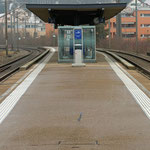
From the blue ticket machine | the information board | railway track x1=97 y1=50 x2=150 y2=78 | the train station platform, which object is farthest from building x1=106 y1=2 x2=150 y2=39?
the train station platform

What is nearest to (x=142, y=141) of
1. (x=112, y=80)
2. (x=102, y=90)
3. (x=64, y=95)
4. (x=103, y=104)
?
(x=103, y=104)

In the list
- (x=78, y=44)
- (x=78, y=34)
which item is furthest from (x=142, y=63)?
(x=78, y=34)

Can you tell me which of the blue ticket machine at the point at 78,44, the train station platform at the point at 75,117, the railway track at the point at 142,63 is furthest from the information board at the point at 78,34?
the train station platform at the point at 75,117

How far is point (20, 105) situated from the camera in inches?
422

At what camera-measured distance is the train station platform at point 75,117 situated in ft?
23.1

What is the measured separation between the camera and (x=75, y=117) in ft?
29.8

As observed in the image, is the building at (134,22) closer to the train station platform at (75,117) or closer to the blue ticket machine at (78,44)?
the blue ticket machine at (78,44)

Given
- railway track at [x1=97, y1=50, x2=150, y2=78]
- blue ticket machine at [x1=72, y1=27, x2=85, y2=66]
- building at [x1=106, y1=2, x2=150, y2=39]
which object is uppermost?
building at [x1=106, y1=2, x2=150, y2=39]

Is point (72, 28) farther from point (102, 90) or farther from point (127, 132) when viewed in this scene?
point (127, 132)

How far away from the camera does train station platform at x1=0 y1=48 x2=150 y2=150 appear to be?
23.1ft

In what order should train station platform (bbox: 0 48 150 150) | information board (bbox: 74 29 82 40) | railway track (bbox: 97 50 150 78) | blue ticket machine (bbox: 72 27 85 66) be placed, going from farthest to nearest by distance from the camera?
information board (bbox: 74 29 82 40) → blue ticket machine (bbox: 72 27 85 66) → railway track (bbox: 97 50 150 78) → train station platform (bbox: 0 48 150 150)

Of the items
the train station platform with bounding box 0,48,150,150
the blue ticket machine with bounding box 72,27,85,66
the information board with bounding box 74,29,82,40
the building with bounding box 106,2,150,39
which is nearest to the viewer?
the train station platform with bounding box 0,48,150,150

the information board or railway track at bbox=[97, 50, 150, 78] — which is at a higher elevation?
the information board

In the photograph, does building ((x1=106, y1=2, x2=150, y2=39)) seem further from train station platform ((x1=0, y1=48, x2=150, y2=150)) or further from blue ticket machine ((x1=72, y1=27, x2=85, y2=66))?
train station platform ((x1=0, y1=48, x2=150, y2=150))
